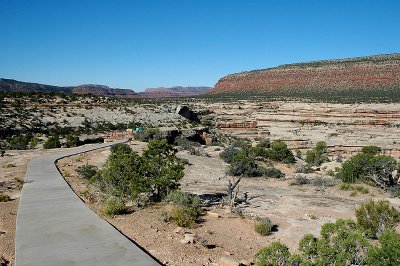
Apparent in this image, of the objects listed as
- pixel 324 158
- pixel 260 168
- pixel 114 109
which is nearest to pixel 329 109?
pixel 324 158

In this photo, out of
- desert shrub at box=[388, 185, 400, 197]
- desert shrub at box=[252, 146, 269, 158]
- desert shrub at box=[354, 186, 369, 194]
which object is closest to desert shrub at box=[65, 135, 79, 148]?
desert shrub at box=[252, 146, 269, 158]

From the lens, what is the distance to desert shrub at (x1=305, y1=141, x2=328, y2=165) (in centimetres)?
3141

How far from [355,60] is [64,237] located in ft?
309

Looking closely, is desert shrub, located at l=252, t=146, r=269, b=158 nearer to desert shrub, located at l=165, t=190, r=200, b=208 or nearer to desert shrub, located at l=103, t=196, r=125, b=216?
desert shrub, located at l=165, t=190, r=200, b=208

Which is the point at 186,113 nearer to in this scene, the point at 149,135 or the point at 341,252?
the point at 149,135

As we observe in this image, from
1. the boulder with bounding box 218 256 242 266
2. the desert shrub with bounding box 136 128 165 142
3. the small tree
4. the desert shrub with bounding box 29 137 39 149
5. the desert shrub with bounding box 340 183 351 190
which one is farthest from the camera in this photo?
the desert shrub with bounding box 136 128 165 142

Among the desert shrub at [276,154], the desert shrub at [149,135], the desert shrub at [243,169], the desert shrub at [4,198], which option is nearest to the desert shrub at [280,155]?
the desert shrub at [276,154]

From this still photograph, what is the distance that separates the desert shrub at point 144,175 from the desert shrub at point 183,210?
0.69 metres

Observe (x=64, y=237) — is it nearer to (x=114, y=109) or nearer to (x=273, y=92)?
(x=114, y=109)

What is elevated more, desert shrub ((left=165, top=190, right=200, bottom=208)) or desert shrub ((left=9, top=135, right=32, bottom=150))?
desert shrub ((left=165, top=190, right=200, bottom=208))

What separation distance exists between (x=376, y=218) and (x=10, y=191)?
12.3 metres

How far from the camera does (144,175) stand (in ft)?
44.5

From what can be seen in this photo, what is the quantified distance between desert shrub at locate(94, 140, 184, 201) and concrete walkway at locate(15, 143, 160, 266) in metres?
1.56

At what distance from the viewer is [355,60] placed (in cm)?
9119
